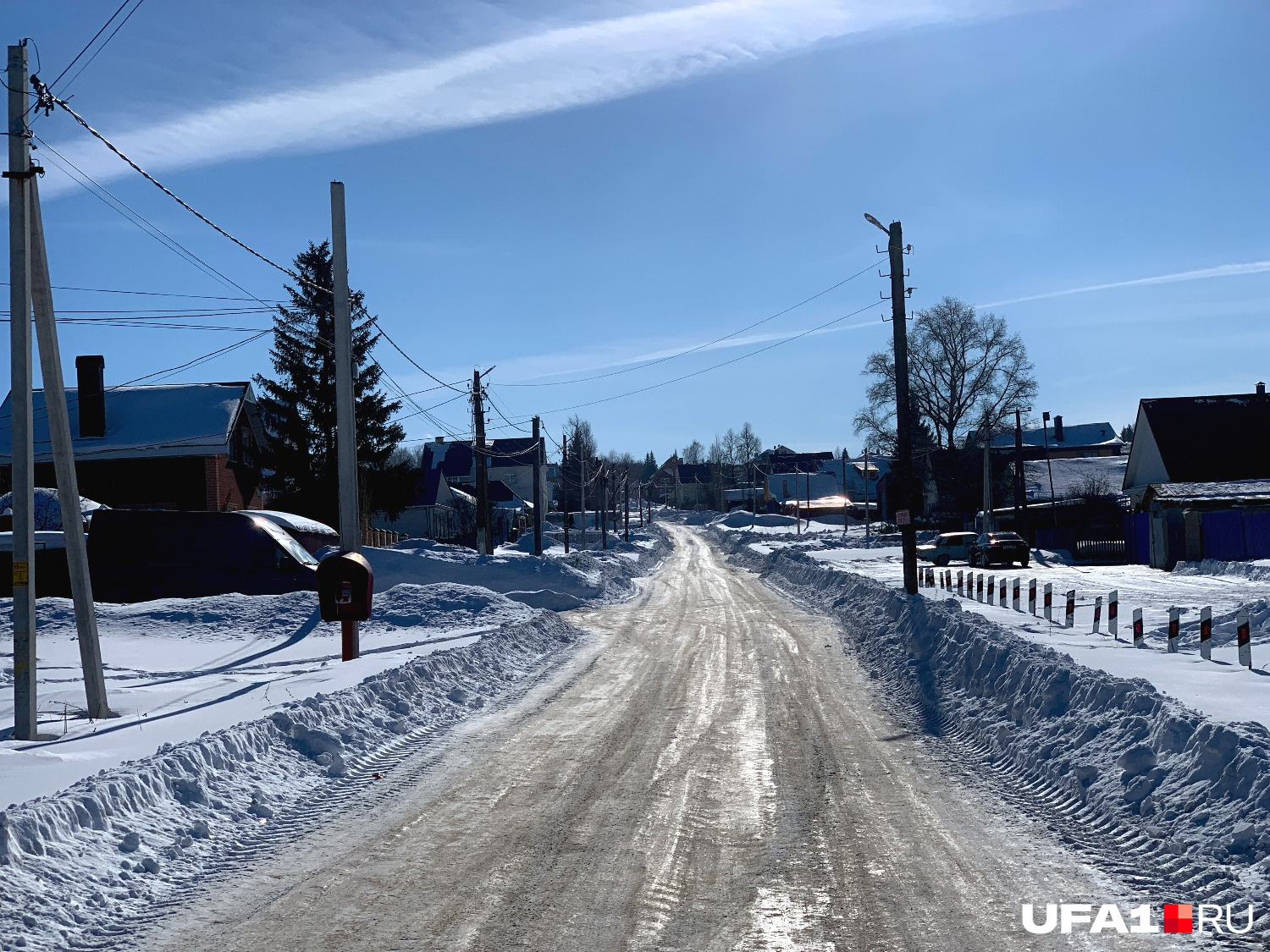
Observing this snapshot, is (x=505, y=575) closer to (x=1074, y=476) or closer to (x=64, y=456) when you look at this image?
(x=64, y=456)

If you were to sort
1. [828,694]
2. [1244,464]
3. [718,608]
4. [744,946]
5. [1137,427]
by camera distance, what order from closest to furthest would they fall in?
[744,946]
[828,694]
[718,608]
[1244,464]
[1137,427]

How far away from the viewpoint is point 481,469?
3712 cm

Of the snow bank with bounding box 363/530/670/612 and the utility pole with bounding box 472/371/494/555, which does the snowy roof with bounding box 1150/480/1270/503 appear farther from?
the utility pole with bounding box 472/371/494/555

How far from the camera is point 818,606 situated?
2592 centimetres

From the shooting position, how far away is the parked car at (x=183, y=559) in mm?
22016

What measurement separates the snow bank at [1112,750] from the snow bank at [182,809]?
18.1 ft

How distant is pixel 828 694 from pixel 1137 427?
46.3m

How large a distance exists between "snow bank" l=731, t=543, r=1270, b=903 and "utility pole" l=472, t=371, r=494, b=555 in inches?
920

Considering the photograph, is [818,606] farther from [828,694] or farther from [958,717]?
[958,717]

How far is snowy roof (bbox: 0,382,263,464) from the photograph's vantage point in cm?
3856

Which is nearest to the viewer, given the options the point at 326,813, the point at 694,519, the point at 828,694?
the point at 326,813

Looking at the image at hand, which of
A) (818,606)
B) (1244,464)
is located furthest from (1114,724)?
(1244,464)

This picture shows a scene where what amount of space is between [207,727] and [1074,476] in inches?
2751

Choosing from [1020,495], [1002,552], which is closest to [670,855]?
[1002,552]
